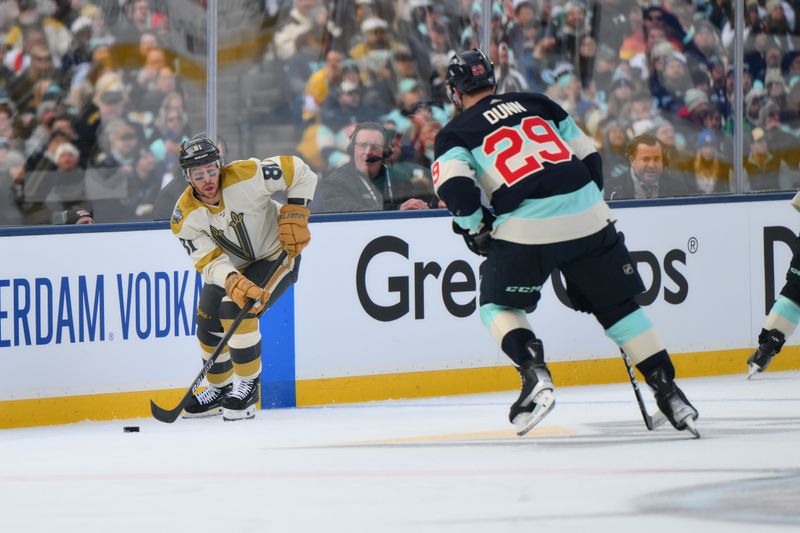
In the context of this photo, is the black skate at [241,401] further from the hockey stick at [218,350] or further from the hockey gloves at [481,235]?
the hockey gloves at [481,235]

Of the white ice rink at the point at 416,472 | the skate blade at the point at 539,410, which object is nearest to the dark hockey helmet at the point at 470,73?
the skate blade at the point at 539,410

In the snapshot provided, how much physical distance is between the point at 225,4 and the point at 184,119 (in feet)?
1.85

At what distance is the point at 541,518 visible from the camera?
4402mm

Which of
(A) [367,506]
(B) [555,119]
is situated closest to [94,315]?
(B) [555,119]

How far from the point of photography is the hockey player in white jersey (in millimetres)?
6762

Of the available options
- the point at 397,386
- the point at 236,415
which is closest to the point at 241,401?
the point at 236,415

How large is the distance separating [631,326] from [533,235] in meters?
0.45

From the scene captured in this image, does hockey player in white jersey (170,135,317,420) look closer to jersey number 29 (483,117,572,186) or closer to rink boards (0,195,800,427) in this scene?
rink boards (0,195,800,427)

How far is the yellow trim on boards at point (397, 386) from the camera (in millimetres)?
6895

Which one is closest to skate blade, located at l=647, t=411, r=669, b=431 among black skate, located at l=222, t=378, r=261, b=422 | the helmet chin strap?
the helmet chin strap

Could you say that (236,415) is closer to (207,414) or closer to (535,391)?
(207,414)

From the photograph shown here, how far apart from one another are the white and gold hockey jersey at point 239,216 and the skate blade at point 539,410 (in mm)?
1563

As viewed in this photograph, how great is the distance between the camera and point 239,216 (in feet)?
22.6

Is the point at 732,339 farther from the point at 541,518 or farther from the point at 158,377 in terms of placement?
the point at 541,518
